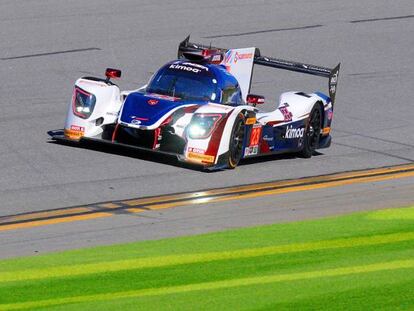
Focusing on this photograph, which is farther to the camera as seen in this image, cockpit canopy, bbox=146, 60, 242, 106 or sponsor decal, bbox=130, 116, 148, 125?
cockpit canopy, bbox=146, 60, 242, 106

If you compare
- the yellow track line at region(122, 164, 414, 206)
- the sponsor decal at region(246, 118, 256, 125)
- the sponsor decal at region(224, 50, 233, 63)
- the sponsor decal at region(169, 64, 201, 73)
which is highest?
the sponsor decal at region(224, 50, 233, 63)

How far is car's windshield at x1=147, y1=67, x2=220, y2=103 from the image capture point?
17797mm

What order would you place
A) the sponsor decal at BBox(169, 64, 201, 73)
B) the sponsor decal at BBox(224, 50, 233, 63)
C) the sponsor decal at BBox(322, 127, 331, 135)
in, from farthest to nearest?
the sponsor decal at BBox(224, 50, 233, 63) → the sponsor decal at BBox(322, 127, 331, 135) → the sponsor decal at BBox(169, 64, 201, 73)

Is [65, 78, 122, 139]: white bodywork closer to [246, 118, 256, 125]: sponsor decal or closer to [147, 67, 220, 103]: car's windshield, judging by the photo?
[147, 67, 220, 103]: car's windshield

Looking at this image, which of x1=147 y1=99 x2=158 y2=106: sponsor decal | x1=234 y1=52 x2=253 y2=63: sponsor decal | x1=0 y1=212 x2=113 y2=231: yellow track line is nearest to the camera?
x1=0 y1=212 x2=113 y2=231: yellow track line

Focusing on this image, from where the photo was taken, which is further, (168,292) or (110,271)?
(110,271)

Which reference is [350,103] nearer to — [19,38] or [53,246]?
[19,38]

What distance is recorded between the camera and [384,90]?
76.1 ft

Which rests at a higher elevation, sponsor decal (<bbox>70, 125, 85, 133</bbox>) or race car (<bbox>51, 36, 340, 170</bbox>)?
race car (<bbox>51, 36, 340, 170</bbox>)

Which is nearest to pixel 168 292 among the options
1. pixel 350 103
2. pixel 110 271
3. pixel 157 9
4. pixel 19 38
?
pixel 110 271

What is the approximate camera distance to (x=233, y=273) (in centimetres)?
1188

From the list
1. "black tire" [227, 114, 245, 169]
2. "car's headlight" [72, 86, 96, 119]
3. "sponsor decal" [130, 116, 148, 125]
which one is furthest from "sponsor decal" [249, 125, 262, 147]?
"car's headlight" [72, 86, 96, 119]

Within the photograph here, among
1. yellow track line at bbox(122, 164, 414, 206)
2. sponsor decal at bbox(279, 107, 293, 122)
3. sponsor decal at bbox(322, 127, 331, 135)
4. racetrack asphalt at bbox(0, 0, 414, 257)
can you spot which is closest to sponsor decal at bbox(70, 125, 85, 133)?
racetrack asphalt at bbox(0, 0, 414, 257)

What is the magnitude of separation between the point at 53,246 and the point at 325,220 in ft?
10.6
